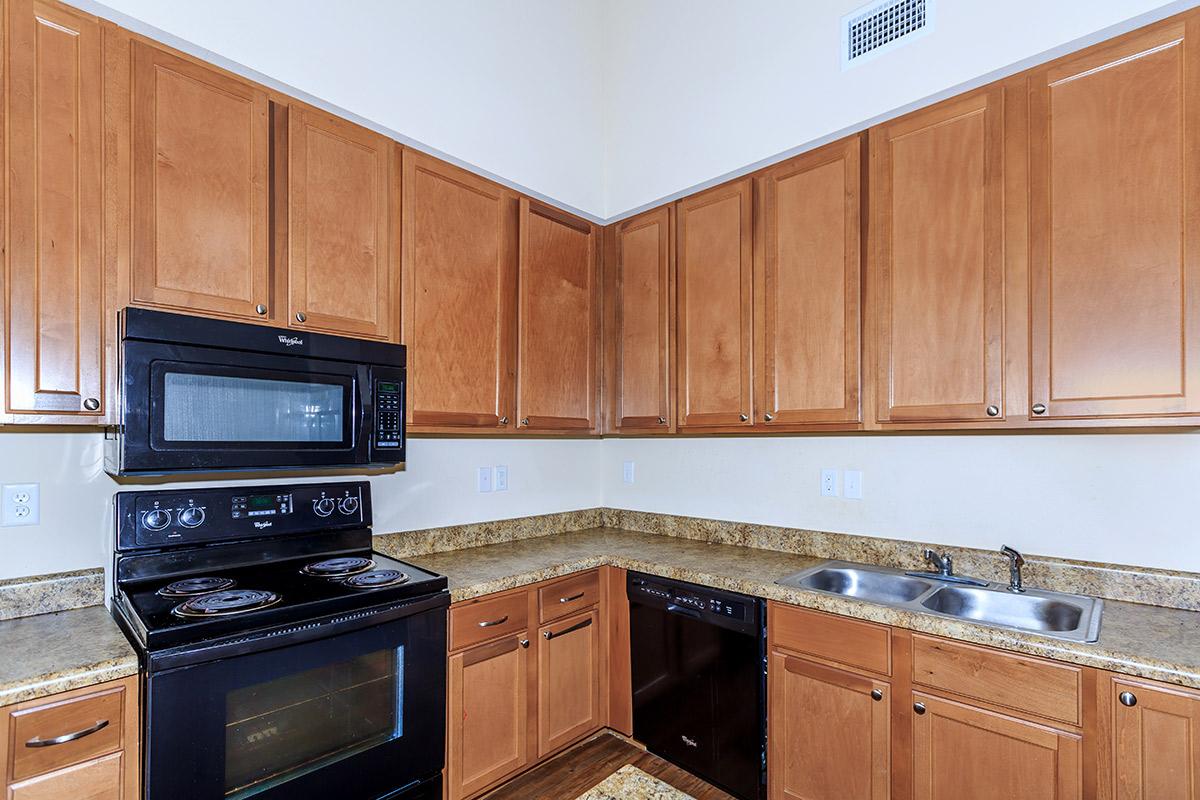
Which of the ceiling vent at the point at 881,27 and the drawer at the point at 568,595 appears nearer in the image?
the ceiling vent at the point at 881,27

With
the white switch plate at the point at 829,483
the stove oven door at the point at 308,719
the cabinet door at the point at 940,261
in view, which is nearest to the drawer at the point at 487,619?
the stove oven door at the point at 308,719

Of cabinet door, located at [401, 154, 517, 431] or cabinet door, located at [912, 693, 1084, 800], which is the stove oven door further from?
cabinet door, located at [912, 693, 1084, 800]

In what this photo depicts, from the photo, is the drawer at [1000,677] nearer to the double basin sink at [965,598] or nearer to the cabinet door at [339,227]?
the double basin sink at [965,598]

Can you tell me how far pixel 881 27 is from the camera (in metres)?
2.15

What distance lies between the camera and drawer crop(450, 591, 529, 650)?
199 centimetres

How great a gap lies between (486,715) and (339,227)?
1.73 metres

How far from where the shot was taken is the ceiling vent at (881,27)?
2.04 meters

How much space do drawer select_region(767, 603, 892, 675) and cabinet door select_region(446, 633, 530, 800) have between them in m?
0.92

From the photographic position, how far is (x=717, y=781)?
2.17m

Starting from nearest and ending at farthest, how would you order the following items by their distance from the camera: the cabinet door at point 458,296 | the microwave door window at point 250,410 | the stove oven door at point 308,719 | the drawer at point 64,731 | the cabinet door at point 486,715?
the drawer at point 64,731 → the stove oven door at point 308,719 → the microwave door window at point 250,410 → the cabinet door at point 486,715 → the cabinet door at point 458,296

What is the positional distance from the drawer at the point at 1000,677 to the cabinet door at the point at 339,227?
1934 mm

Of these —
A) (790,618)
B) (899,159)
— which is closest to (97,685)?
(790,618)

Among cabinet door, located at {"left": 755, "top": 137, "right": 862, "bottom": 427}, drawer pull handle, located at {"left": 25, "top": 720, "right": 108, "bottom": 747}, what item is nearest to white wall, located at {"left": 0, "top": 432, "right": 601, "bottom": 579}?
drawer pull handle, located at {"left": 25, "top": 720, "right": 108, "bottom": 747}

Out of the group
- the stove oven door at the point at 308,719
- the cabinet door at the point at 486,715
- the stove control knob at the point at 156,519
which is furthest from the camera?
the cabinet door at the point at 486,715
